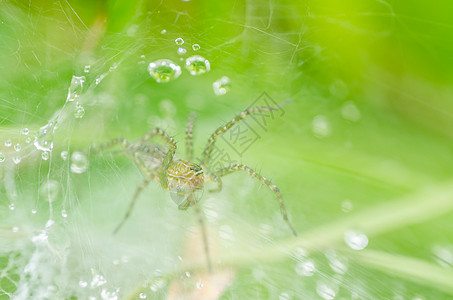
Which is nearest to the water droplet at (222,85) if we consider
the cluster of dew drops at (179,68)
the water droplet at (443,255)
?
the cluster of dew drops at (179,68)

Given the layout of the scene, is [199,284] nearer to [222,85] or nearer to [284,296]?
[284,296]

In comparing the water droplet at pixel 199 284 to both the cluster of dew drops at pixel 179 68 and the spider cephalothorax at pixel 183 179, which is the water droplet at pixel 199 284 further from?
the cluster of dew drops at pixel 179 68

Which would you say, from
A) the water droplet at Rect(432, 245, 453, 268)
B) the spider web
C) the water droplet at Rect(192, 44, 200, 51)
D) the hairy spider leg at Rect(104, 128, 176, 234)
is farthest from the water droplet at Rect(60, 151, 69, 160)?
the water droplet at Rect(432, 245, 453, 268)

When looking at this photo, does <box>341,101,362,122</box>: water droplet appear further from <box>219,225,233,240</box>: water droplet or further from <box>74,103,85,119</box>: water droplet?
<box>74,103,85,119</box>: water droplet

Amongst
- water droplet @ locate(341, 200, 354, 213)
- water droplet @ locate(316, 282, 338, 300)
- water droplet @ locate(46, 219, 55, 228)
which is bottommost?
water droplet @ locate(46, 219, 55, 228)

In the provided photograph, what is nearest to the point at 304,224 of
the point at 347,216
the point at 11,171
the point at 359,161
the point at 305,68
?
the point at 347,216

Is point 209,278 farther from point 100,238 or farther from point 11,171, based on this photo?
point 11,171
